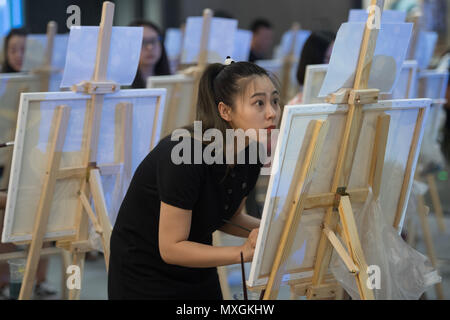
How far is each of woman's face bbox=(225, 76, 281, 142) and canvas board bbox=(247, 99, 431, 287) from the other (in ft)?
0.14

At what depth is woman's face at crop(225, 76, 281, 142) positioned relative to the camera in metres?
1.66

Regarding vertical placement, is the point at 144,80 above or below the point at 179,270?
above

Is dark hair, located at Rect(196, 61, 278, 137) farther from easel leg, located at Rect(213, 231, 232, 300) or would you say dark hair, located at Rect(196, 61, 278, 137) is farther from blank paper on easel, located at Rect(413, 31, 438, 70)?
blank paper on easel, located at Rect(413, 31, 438, 70)

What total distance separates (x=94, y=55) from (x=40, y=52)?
1819 millimetres

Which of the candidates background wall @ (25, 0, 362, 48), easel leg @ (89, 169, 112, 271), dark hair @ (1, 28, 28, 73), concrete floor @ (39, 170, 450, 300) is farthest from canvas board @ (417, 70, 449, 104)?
background wall @ (25, 0, 362, 48)

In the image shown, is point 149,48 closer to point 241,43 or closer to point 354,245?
point 241,43

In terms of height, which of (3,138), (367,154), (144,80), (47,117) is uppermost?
(144,80)

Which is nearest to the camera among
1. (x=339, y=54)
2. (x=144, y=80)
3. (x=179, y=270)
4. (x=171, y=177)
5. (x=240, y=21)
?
(x=171, y=177)

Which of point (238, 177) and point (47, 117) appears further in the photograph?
point (47, 117)

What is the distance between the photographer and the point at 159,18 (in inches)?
324

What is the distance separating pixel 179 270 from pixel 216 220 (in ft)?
0.47

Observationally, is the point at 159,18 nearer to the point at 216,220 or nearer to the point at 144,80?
the point at 144,80

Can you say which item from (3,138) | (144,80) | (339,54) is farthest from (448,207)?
(339,54)

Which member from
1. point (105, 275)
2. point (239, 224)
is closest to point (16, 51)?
point (105, 275)
